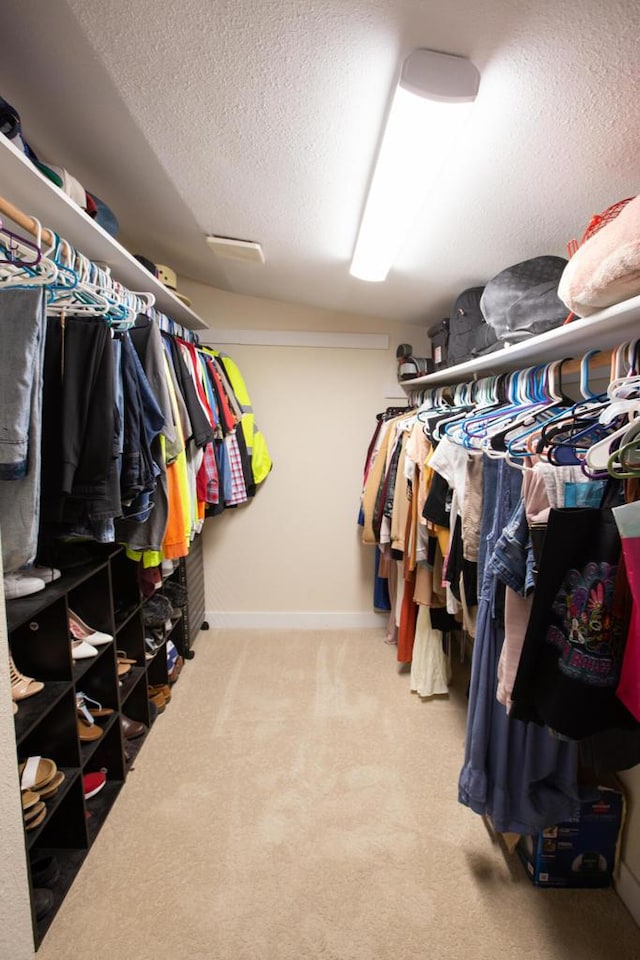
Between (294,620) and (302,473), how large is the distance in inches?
42.1

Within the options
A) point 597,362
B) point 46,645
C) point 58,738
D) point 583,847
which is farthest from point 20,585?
point 583,847

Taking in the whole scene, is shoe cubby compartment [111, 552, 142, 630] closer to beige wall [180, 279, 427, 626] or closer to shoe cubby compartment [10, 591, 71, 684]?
shoe cubby compartment [10, 591, 71, 684]

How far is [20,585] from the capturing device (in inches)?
45.8

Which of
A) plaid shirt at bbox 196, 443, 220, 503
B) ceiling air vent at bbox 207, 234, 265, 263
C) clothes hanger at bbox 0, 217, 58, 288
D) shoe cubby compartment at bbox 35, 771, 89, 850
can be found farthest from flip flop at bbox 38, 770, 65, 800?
ceiling air vent at bbox 207, 234, 265, 263

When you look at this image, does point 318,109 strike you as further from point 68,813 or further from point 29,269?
point 68,813

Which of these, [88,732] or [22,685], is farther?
[88,732]

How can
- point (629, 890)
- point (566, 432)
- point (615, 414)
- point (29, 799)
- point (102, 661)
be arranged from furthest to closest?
point (102, 661), point (629, 890), point (29, 799), point (566, 432), point (615, 414)

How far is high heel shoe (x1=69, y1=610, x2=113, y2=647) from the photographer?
1487 mm

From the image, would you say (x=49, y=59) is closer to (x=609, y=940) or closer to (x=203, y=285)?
(x=203, y=285)

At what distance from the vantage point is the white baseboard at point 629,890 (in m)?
1.20

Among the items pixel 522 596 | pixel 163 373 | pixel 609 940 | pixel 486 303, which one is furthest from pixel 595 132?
pixel 609 940

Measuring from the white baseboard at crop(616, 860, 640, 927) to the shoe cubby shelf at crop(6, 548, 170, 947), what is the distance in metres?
1.71

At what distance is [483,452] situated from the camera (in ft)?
4.00

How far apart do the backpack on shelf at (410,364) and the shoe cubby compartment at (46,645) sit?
2.16 meters
